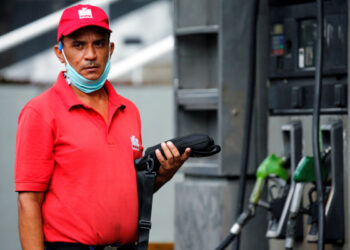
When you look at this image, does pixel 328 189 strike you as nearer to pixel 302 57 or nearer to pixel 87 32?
pixel 302 57

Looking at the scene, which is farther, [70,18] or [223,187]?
[223,187]

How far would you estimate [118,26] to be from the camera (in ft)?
68.6

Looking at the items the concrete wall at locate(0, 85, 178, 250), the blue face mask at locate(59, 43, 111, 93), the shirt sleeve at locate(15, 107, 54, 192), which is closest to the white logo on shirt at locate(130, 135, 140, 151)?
the blue face mask at locate(59, 43, 111, 93)

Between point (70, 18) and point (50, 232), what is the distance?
0.81 metres

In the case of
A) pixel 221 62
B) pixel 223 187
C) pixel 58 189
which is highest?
pixel 221 62

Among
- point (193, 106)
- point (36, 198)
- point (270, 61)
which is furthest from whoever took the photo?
point (193, 106)

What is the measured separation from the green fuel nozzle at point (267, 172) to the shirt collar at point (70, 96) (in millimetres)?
1857

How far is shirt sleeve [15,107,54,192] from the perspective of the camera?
324 centimetres

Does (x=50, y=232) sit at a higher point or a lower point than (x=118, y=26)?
lower

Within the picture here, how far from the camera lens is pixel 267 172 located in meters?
5.23

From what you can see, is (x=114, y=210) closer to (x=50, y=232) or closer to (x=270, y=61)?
(x=50, y=232)

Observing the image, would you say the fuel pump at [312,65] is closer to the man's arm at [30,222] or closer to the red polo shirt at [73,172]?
the red polo shirt at [73,172]

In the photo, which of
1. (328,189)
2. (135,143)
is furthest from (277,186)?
(135,143)

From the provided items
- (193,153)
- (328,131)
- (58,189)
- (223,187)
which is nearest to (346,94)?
(328,131)
